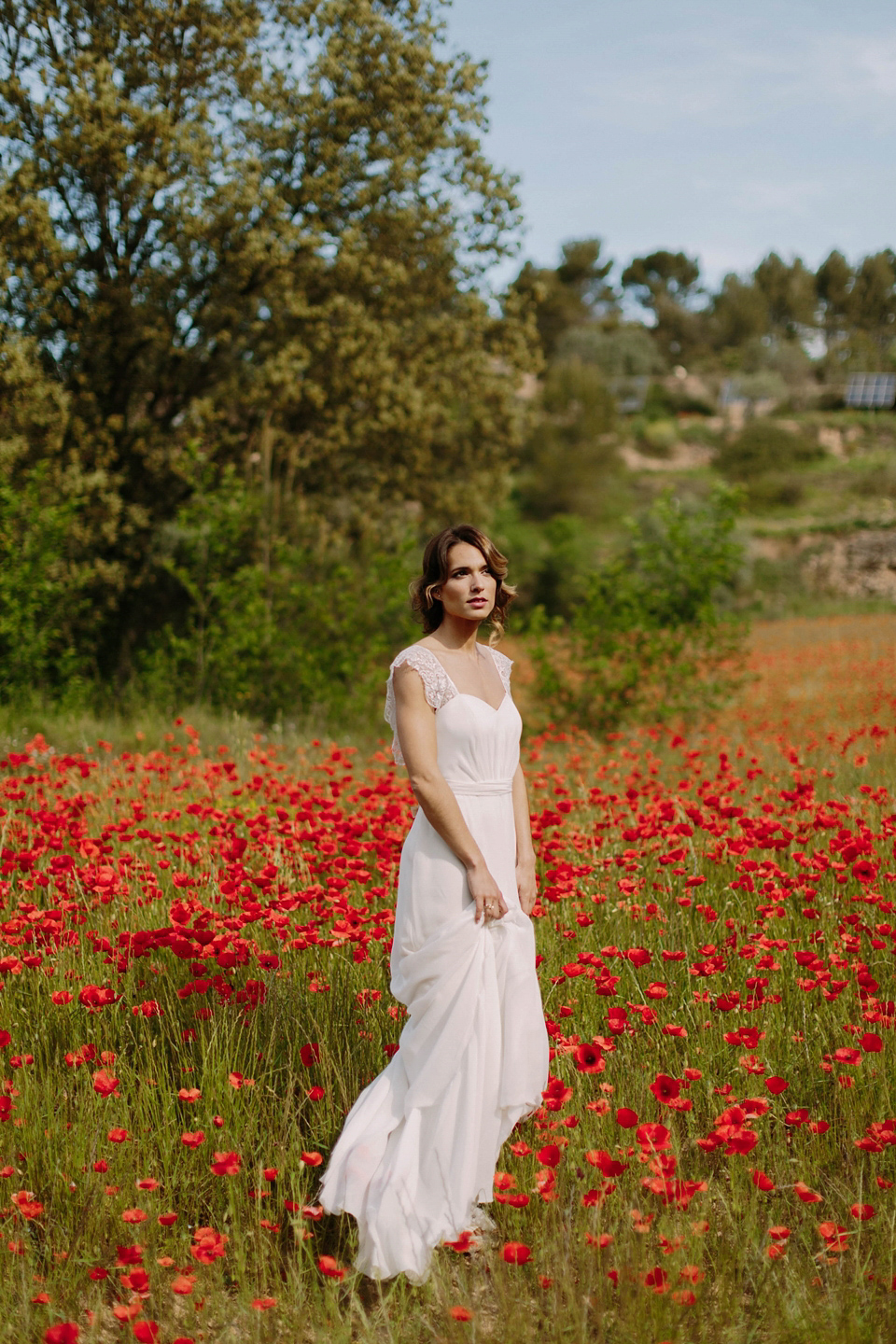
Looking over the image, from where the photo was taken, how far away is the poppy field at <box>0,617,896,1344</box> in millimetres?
2480

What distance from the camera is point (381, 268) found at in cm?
→ 1384

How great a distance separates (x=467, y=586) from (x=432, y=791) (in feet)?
2.03

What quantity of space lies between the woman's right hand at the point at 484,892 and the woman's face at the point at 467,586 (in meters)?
0.73

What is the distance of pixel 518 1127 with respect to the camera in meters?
3.21

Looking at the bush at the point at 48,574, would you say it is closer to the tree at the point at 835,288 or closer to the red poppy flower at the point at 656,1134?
the red poppy flower at the point at 656,1134

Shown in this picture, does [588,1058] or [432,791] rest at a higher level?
[432,791]

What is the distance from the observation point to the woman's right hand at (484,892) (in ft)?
9.46

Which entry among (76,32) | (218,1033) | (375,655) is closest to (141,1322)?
(218,1033)

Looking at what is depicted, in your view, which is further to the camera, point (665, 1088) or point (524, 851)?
point (524, 851)

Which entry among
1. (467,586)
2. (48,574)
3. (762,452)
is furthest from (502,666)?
(762,452)

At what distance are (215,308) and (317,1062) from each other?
1200cm

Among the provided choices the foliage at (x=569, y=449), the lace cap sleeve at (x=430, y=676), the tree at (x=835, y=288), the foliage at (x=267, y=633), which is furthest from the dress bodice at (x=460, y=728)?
the tree at (x=835, y=288)

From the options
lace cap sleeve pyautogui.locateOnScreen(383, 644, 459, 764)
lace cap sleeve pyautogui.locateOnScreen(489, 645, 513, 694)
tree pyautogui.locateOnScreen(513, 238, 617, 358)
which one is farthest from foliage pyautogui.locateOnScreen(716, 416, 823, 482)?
lace cap sleeve pyautogui.locateOnScreen(383, 644, 459, 764)

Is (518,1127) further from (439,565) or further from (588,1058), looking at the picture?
(439,565)
